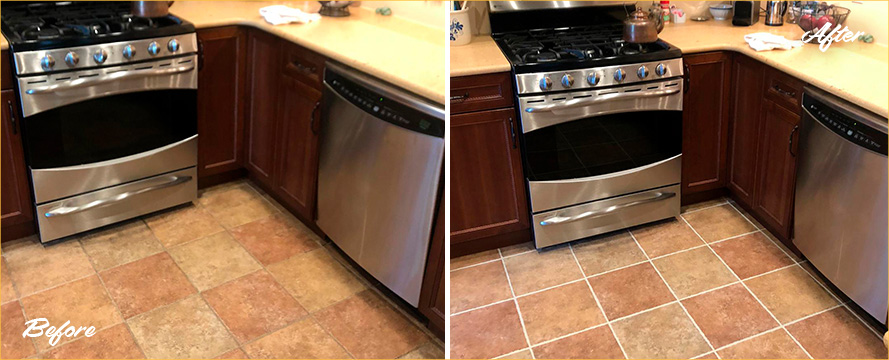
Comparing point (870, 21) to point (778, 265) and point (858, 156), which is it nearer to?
point (858, 156)

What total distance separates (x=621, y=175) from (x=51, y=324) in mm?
1978

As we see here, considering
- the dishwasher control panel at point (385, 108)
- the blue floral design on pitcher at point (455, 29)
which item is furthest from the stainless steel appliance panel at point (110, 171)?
the blue floral design on pitcher at point (455, 29)

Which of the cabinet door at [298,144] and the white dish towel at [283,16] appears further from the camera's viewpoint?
the white dish towel at [283,16]

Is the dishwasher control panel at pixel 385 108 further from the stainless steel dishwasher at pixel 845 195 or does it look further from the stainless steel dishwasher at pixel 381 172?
the stainless steel dishwasher at pixel 845 195

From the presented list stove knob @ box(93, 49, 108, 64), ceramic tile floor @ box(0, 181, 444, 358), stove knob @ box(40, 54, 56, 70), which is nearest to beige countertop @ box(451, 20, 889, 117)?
ceramic tile floor @ box(0, 181, 444, 358)

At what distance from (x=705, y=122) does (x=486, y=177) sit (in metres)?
0.92

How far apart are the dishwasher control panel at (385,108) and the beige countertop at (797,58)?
0.31 metres

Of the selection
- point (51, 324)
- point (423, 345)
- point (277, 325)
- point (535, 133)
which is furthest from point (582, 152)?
point (51, 324)

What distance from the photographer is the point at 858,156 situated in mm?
1930

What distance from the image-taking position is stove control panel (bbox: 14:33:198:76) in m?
2.22

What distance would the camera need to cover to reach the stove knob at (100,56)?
7.72 feet

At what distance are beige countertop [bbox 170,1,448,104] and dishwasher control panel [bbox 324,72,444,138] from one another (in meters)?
0.06

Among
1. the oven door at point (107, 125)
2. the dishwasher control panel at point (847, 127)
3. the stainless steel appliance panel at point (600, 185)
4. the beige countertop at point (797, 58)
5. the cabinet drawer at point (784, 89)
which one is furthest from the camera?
the stainless steel appliance panel at point (600, 185)

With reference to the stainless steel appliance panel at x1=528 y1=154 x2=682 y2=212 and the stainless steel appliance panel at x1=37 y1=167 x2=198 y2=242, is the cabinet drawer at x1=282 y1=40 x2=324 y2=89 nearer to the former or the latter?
the stainless steel appliance panel at x1=37 y1=167 x2=198 y2=242
